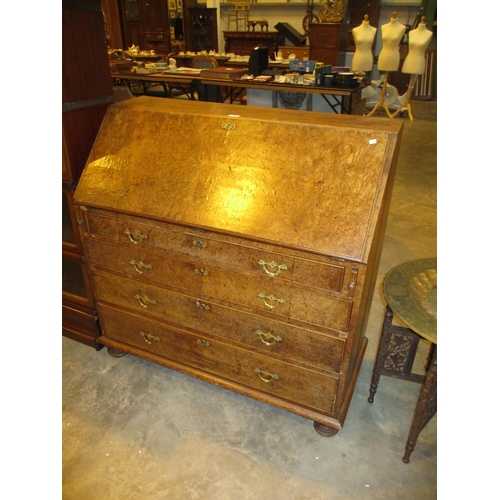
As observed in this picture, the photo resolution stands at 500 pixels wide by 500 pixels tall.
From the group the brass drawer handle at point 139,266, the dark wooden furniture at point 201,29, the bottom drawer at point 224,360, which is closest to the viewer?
the bottom drawer at point 224,360

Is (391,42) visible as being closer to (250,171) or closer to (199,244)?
(250,171)

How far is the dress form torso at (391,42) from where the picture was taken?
20.7 feet

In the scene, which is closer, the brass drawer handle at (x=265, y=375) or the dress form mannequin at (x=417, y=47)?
the brass drawer handle at (x=265, y=375)

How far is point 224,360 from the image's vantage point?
1937mm

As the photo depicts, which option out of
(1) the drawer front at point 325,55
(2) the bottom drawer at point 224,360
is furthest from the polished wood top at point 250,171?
(1) the drawer front at point 325,55

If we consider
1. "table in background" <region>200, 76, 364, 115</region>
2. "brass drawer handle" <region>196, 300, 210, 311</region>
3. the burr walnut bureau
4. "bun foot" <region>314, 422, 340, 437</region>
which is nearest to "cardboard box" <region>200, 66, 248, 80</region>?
"table in background" <region>200, 76, 364, 115</region>

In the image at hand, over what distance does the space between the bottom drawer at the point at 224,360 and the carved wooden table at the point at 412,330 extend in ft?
1.19

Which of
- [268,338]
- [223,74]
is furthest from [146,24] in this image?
[268,338]

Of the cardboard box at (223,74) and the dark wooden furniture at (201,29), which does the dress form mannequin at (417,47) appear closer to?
A: the cardboard box at (223,74)

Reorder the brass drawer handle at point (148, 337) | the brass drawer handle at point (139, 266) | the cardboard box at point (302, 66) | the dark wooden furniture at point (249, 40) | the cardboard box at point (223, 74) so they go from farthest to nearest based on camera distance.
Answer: the dark wooden furniture at point (249, 40) < the cardboard box at point (302, 66) < the cardboard box at point (223, 74) < the brass drawer handle at point (148, 337) < the brass drawer handle at point (139, 266)

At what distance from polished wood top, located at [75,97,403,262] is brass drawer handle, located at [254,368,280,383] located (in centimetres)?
68

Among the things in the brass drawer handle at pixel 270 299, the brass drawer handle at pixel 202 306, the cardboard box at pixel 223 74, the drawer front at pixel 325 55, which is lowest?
the brass drawer handle at pixel 202 306

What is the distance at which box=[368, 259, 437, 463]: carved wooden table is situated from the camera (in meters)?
1.48

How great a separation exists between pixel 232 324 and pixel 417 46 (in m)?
6.47
